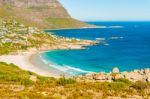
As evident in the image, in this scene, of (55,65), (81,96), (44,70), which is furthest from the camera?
(55,65)

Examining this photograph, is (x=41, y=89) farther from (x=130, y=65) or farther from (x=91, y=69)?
(x=130, y=65)

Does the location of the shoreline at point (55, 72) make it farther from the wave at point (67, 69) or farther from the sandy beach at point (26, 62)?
the wave at point (67, 69)

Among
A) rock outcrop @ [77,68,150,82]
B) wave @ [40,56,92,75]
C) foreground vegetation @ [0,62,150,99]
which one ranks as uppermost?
wave @ [40,56,92,75]

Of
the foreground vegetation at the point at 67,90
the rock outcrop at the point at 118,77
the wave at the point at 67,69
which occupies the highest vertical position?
the wave at the point at 67,69

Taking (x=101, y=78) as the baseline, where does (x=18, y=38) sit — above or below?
above

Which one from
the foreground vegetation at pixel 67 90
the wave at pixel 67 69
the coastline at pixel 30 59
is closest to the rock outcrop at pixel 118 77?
the foreground vegetation at pixel 67 90

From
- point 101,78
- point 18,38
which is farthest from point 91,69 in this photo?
point 18,38

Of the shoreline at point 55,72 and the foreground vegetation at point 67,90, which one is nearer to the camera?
the foreground vegetation at point 67,90

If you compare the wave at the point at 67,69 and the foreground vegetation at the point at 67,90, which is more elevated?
the wave at the point at 67,69

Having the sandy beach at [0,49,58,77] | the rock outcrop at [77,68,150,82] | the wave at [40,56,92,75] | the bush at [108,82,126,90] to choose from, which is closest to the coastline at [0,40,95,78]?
the sandy beach at [0,49,58,77]

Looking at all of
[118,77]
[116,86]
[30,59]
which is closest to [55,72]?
[30,59]

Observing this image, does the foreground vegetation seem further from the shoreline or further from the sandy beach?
the sandy beach
